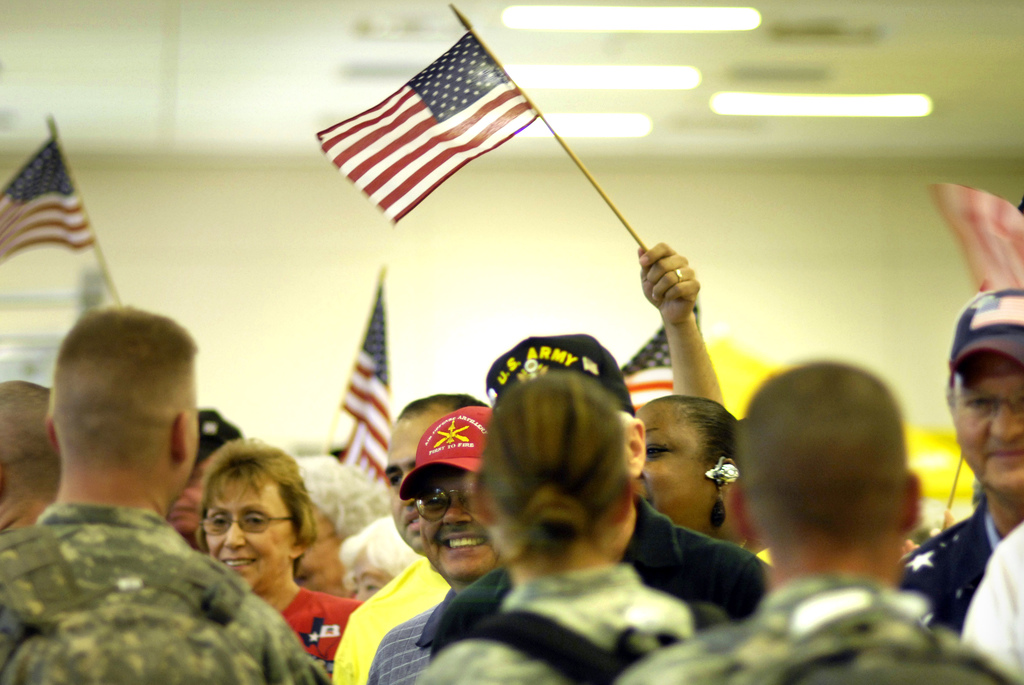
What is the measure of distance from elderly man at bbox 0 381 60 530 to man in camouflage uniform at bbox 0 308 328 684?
0.56 m

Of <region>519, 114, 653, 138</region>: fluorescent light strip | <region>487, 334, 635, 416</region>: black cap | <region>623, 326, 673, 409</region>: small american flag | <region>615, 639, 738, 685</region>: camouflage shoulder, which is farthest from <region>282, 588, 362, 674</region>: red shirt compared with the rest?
<region>519, 114, 653, 138</region>: fluorescent light strip

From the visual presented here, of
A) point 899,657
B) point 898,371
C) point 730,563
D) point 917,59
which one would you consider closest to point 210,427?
point 730,563

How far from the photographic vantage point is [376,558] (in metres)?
4.07

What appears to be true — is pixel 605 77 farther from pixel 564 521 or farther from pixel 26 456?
pixel 564 521

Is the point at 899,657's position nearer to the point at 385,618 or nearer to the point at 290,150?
the point at 385,618

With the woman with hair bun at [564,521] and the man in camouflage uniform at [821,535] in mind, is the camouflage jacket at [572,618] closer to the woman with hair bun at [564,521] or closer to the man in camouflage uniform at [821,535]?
the woman with hair bun at [564,521]

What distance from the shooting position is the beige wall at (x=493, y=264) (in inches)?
372

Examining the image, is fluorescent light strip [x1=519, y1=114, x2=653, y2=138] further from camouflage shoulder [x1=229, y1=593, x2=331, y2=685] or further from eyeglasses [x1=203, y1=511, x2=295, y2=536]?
camouflage shoulder [x1=229, y1=593, x2=331, y2=685]

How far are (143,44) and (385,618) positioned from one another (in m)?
5.11

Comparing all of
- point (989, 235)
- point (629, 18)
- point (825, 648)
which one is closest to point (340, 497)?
point (989, 235)

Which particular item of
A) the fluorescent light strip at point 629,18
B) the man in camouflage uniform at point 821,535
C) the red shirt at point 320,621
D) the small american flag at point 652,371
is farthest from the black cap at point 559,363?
the fluorescent light strip at point 629,18

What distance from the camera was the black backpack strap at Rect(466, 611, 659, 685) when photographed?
1.33 meters

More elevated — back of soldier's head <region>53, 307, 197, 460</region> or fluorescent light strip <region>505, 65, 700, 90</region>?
fluorescent light strip <region>505, 65, 700, 90</region>

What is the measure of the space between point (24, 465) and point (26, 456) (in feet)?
0.06
